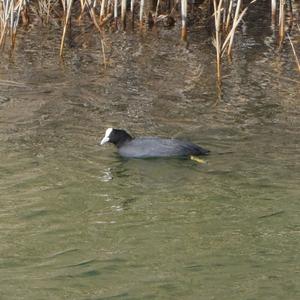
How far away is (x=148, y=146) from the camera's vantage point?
343 inches

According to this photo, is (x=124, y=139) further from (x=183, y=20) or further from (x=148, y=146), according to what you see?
(x=183, y=20)

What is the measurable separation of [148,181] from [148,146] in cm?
66

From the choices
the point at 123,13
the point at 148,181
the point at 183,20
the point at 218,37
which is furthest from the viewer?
the point at 123,13

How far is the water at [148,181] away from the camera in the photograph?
19.8ft

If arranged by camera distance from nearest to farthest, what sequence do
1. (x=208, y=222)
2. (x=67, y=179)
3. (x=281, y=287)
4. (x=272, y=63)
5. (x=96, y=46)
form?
(x=281, y=287) → (x=208, y=222) → (x=67, y=179) → (x=272, y=63) → (x=96, y=46)

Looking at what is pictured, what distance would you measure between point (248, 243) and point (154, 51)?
680 cm

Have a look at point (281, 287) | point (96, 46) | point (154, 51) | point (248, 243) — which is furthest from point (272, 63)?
point (281, 287)

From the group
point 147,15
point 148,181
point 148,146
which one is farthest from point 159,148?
point 147,15

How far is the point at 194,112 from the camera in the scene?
33.1ft

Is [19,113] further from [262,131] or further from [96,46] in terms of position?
[96,46]

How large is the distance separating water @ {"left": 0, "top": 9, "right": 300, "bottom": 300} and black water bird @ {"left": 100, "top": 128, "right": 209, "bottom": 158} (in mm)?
106

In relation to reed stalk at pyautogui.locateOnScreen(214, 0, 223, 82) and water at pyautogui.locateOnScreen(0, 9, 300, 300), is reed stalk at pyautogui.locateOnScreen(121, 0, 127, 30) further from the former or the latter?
reed stalk at pyautogui.locateOnScreen(214, 0, 223, 82)

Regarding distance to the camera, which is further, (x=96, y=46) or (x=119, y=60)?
(x=96, y=46)

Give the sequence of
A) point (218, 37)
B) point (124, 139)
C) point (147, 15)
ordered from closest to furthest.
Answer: point (124, 139), point (218, 37), point (147, 15)
